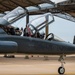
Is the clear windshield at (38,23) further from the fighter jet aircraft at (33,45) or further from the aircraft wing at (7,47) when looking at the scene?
the aircraft wing at (7,47)

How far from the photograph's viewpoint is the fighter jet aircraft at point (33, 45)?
13.4 m

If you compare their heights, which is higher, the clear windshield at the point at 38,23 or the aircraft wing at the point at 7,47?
the clear windshield at the point at 38,23

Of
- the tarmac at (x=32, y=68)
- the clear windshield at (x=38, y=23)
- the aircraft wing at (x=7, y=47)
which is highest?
the clear windshield at (x=38, y=23)

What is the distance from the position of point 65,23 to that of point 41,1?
11.4 metres

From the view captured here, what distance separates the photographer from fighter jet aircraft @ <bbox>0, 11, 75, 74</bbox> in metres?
13.4

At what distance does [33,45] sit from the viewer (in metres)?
14.4

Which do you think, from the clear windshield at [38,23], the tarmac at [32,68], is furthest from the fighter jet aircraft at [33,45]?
the tarmac at [32,68]

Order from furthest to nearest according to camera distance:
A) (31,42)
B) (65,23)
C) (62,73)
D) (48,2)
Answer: (65,23)
(48,2)
(62,73)
(31,42)

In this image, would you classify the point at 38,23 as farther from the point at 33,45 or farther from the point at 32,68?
the point at 32,68

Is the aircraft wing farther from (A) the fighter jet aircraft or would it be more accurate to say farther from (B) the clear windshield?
(B) the clear windshield

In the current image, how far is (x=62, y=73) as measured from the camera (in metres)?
15.9

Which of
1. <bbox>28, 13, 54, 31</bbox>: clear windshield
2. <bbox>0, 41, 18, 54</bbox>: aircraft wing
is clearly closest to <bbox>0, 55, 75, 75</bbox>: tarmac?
<bbox>28, 13, 54, 31</bbox>: clear windshield

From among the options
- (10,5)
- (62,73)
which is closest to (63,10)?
(10,5)

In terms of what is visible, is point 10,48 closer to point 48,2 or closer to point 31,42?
point 31,42
